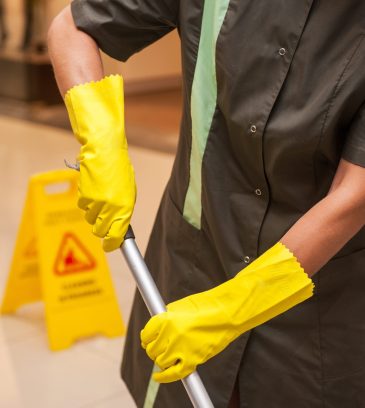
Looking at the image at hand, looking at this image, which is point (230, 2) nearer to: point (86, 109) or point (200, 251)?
point (86, 109)

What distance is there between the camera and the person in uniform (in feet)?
4.27

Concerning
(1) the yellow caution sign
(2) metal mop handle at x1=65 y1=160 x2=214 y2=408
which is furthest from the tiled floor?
(2) metal mop handle at x1=65 y1=160 x2=214 y2=408

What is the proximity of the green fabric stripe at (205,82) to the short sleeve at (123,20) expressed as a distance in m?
0.11

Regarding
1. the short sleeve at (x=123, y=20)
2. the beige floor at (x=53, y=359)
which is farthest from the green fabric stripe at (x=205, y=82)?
the beige floor at (x=53, y=359)

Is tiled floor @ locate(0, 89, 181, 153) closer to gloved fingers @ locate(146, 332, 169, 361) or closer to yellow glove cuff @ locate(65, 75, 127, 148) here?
yellow glove cuff @ locate(65, 75, 127, 148)

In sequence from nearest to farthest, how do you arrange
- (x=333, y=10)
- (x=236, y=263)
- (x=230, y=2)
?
(x=333, y=10) → (x=230, y=2) → (x=236, y=263)

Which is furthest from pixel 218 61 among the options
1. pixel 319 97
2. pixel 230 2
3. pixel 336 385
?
pixel 336 385

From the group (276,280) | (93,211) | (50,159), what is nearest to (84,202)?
(93,211)

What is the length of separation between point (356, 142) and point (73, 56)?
22.4 inches

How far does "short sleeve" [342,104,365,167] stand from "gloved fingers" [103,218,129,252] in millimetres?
397

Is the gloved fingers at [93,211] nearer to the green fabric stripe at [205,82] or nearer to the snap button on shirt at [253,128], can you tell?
the green fabric stripe at [205,82]

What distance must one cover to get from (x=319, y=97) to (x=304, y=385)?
521 mm

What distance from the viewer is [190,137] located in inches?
61.4

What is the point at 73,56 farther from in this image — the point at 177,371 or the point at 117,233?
the point at 177,371
